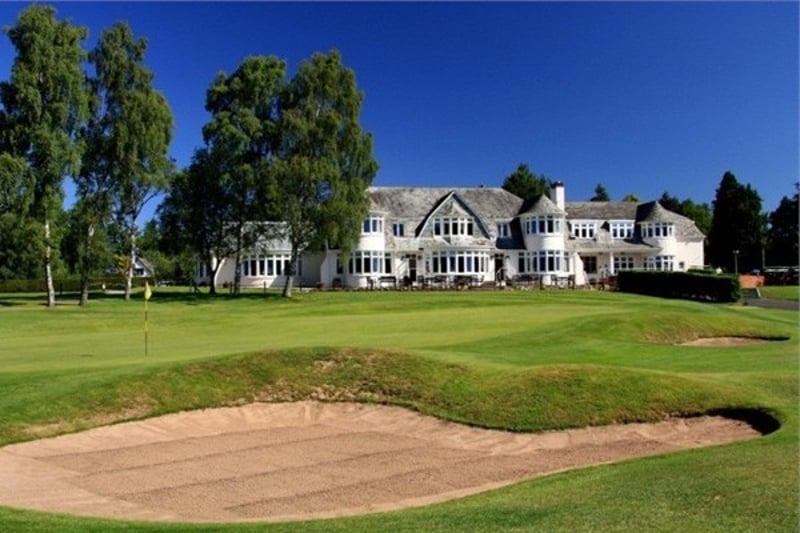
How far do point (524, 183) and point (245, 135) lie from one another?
72.4 metres

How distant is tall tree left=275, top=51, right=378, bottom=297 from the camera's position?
61.5m

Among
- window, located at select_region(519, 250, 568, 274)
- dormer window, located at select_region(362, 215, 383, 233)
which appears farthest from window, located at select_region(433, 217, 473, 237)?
window, located at select_region(519, 250, 568, 274)

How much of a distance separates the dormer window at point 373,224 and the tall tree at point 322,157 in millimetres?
8535

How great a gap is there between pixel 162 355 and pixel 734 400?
650 inches

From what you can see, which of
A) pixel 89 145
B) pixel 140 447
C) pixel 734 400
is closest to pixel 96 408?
pixel 140 447

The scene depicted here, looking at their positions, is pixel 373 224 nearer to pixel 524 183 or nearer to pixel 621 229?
pixel 621 229

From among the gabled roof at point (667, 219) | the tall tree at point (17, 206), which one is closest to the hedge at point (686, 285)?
the gabled roof at point (667, 219)

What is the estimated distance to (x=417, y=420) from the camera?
1775cm

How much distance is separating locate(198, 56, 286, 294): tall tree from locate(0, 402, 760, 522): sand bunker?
45975mm

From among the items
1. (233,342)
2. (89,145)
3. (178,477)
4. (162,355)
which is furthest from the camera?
(89,145)

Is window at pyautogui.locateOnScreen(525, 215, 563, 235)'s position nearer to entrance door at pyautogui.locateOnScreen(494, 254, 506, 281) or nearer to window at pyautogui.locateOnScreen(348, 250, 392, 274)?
entrance door at pyautogui.locateOnScreen(494, 254, 506, 281)

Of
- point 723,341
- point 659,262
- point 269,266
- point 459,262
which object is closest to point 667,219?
point 659,262

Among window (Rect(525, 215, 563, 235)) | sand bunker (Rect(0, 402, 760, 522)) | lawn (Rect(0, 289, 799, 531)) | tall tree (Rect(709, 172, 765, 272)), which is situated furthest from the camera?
tall tree (Rect(709, 172, 765, 272))

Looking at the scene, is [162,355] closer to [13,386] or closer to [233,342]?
[233,342]
